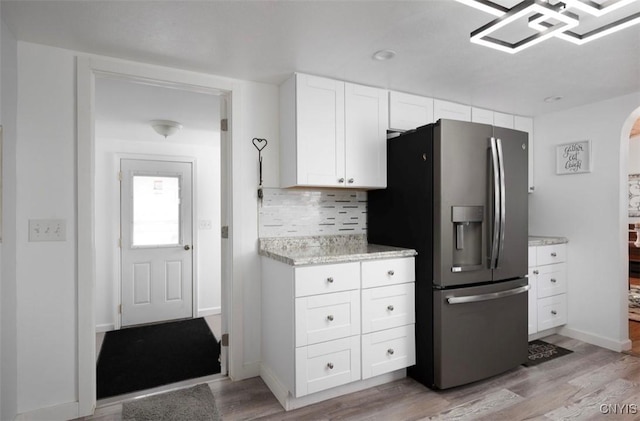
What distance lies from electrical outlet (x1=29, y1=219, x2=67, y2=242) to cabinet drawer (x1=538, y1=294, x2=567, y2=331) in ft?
12.7

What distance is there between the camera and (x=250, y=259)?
8.79 ft

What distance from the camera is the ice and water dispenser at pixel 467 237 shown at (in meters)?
2.42

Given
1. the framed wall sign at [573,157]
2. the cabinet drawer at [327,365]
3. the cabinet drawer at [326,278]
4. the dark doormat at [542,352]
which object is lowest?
the dark doormat at [542,352]

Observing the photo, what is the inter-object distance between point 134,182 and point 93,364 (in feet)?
8.31

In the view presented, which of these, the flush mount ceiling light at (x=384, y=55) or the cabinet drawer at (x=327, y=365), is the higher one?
the flush mount ceiling light at (x=384, y=55)

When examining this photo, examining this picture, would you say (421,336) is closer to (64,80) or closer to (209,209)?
(64,80)

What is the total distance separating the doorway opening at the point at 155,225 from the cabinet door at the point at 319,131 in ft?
4.72

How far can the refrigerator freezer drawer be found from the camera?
2389mm

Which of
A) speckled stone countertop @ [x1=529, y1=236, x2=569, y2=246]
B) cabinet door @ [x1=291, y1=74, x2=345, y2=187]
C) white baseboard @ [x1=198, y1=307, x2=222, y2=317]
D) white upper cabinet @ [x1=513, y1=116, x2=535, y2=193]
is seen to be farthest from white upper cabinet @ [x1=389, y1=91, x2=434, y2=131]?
white baseboard @ [x1=198, y1=307, x2=222, y2=317]

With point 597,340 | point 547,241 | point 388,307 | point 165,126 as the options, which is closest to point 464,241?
point 388,307

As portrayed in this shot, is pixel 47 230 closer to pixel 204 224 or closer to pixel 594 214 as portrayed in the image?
pixel 204 224

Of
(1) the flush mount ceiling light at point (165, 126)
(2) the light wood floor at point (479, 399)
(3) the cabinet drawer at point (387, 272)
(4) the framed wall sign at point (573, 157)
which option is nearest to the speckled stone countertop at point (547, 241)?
(4) the framed wall sign at point (573, 157)

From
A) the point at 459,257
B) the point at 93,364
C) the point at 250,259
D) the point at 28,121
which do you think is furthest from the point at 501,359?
the point at 28,121

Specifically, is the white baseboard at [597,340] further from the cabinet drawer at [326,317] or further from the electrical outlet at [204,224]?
the electrical outlet at [204,224]
